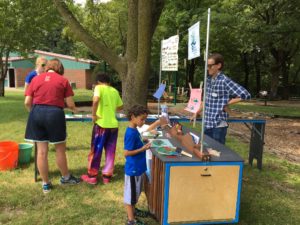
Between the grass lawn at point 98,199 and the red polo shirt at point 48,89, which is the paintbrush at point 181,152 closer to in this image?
the grass lawn at point 98,199

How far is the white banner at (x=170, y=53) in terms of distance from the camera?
28.9 ft

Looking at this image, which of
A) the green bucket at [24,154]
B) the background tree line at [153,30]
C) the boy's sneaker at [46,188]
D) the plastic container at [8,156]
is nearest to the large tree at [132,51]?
the background tree line at [153,30]

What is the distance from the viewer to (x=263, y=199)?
4.37 m

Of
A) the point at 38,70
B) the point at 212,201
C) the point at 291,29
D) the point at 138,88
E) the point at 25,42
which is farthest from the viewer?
the point at 25,42

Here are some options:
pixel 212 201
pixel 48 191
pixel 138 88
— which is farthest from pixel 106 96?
pixel 138 88

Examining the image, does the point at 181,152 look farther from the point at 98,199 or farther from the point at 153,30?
the point at 153,30

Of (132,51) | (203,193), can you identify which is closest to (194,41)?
(203,193)

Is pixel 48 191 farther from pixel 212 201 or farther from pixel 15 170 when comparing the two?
pixel 212 201

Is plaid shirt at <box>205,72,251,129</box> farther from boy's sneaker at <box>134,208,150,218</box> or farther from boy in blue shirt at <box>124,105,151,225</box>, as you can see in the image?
boy's sneaker at <box>134,208,150,218</box>

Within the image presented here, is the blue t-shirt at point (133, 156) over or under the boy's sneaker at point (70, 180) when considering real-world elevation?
over

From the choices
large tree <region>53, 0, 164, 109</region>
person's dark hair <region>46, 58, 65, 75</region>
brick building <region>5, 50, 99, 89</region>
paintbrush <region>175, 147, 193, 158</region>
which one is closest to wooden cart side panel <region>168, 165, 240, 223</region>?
paintbrush <region>175, 147, 193, 158</region>

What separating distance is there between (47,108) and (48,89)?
0.23 m

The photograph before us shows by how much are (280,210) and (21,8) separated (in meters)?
17.8

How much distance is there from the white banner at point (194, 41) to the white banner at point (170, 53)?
191 inches
